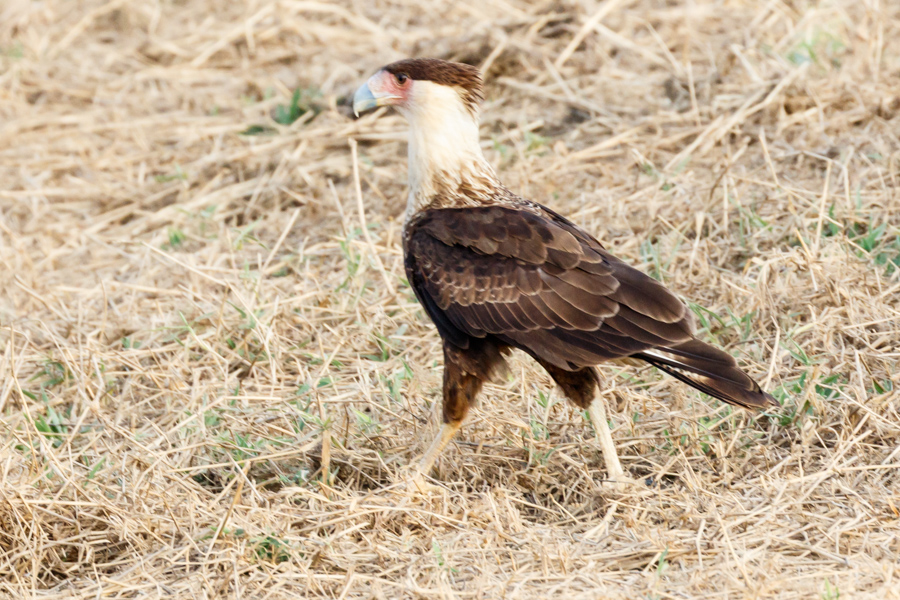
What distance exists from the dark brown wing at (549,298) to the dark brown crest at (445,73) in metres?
0.54

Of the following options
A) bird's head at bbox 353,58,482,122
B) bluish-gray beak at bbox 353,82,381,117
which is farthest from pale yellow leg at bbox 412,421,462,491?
bluish-gray beak at bbox 353,82,381,117

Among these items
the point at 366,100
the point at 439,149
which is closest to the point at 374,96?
the point at 366,100

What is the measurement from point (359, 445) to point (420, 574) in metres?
0.97

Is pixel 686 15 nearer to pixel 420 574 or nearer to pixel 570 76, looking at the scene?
pixel 570 76

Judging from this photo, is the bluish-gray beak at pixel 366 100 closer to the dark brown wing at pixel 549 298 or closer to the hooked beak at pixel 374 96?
the hooked beak at pixel 374 96

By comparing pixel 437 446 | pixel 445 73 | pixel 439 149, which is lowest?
pixel 437 446

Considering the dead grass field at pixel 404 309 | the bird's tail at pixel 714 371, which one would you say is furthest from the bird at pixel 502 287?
the dead grass field at pixel 404 309

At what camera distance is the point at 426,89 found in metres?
4.18

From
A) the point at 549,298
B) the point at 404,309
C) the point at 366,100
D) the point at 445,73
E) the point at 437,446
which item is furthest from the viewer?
the point at 404,309

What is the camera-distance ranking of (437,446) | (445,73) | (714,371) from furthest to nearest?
1. (445,73)
2. (437,446)
3. (714,371)

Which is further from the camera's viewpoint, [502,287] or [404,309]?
[404,309]

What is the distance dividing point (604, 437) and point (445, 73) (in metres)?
1.58

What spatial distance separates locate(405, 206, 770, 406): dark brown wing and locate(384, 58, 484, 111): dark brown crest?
536mm

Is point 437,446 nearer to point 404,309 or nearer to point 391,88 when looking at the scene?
point 404,309
